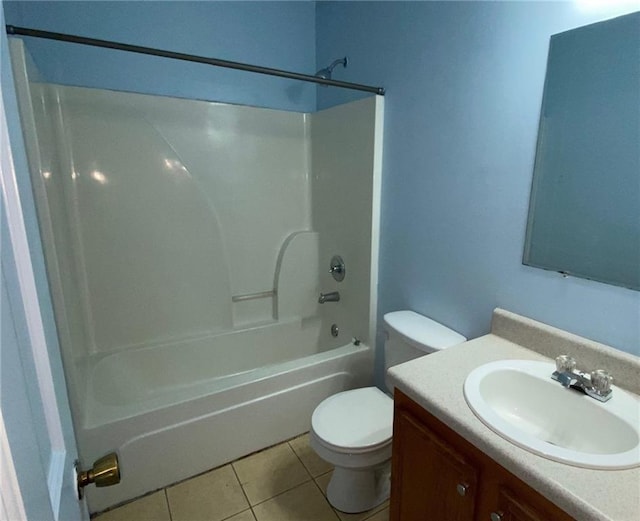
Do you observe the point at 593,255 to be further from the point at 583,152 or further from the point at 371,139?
the point at 371,139

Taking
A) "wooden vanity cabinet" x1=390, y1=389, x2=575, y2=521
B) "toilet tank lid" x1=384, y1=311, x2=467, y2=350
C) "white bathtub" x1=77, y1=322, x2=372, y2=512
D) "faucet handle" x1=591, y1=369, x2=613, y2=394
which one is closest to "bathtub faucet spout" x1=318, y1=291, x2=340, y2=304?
"white bathtub" x1=77, y1=322, x2=372, y2=512

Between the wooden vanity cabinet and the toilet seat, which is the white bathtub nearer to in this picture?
the toilet seat

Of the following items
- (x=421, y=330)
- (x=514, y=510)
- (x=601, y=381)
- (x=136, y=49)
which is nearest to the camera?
(x=514, y=510)

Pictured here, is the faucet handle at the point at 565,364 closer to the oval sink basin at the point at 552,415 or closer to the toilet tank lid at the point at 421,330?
the oval sink basin at the point at 552,415

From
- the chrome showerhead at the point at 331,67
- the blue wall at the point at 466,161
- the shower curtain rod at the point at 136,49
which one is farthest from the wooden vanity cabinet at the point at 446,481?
the chrome showerhead at the point at 331,67

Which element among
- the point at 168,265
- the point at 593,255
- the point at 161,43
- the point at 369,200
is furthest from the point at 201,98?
the point at 593,255

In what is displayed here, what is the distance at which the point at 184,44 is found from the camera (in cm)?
200

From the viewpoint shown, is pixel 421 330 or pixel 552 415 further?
pixel 421 330

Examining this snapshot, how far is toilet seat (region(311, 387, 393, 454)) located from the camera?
137 cm

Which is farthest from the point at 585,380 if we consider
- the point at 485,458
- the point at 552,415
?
the point at 485,458

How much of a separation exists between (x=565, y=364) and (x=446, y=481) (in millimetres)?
494

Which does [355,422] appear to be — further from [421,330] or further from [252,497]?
[252,497]

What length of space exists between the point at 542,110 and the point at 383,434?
1334 millimetres

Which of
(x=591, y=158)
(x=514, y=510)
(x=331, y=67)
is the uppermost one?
(x=331, y=67)
